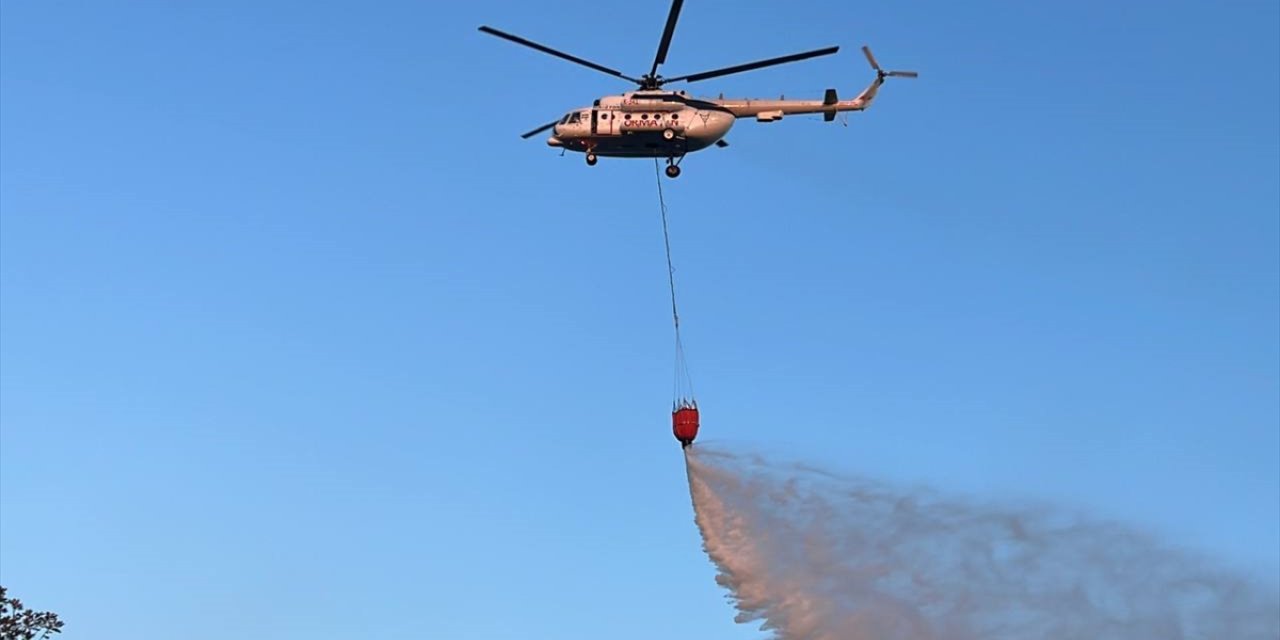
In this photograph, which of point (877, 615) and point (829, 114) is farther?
point (829, 114)

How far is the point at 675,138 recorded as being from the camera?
52219 millimetres

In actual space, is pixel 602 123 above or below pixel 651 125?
above

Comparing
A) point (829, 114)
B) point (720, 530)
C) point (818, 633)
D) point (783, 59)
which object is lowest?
point (818, 633)

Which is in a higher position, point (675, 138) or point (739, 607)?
point (675, 138)

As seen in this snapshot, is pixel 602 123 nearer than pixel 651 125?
No

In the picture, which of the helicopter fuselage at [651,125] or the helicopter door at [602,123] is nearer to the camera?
the helicopter fuselage at [651,125]

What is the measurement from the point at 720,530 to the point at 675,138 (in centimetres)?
1530

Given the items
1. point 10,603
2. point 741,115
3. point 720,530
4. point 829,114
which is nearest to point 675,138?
point 741,115

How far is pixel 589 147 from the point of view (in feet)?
177

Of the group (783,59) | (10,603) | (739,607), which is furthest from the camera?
(10,603)

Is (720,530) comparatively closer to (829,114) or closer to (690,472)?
(690,472)

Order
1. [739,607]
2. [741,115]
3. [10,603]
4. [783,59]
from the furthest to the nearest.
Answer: [10,603] → [741,115] → [739,607] → [783,59]

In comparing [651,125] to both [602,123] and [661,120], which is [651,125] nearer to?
[661,120]

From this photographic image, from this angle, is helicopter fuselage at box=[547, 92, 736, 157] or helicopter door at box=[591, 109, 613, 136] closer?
helicopter fuselage at box=[547, 92, 736, 157]
